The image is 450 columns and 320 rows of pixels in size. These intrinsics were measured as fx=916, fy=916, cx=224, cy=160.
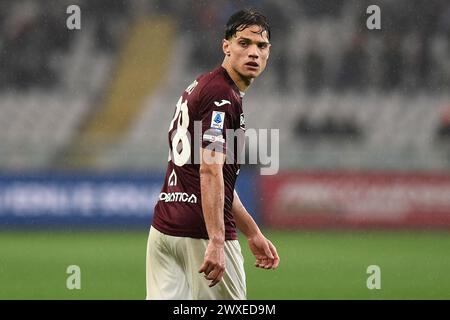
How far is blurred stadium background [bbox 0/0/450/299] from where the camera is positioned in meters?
11.5

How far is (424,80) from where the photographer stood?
1973cm

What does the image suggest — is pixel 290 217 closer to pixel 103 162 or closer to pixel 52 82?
pixel 103 162

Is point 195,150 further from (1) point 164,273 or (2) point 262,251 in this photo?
(2) point 262,251

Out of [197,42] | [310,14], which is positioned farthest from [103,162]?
[310,14]

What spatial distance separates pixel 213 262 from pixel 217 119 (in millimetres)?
685

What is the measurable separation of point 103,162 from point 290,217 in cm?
321

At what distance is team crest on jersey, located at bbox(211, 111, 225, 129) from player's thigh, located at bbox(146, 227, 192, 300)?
65cm

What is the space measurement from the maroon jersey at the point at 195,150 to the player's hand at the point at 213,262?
0.95ft

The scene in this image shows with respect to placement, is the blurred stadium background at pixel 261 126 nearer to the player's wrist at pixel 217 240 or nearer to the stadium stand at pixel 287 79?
the stadium stand at pixel 287 79

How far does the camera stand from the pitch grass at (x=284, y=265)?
8.80 metres

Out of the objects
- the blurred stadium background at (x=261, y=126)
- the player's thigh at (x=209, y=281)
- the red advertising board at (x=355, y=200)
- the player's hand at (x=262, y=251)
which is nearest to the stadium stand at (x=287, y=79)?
the blurred stadium background at (x=261, y=126)

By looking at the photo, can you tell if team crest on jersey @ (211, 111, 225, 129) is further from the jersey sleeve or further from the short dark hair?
the short dark hair

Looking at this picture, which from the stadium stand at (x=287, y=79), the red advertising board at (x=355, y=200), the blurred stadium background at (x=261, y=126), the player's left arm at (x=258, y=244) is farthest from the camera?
the stadium stand at (x=287, y=79)

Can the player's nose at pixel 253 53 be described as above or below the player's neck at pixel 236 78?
above
